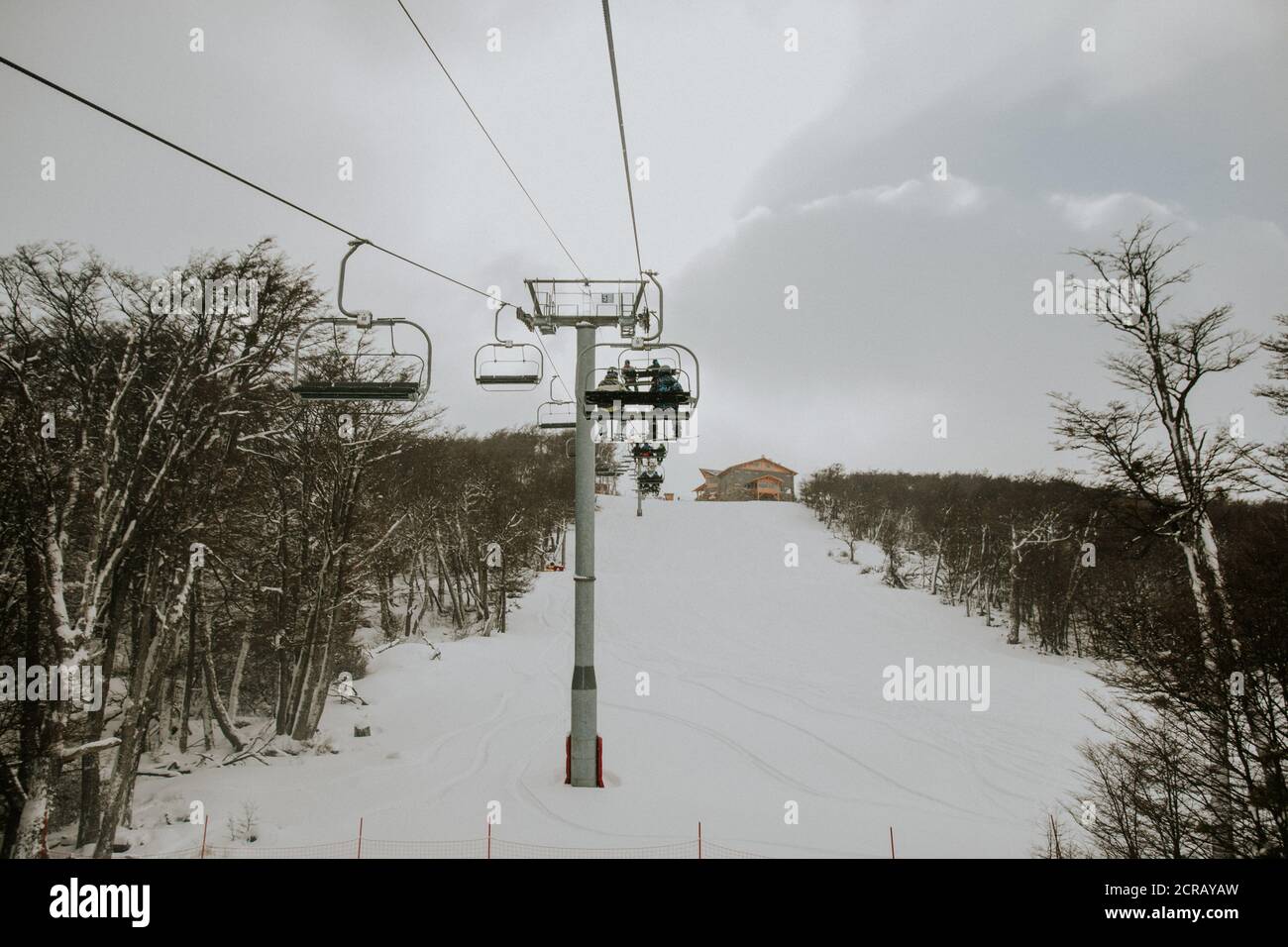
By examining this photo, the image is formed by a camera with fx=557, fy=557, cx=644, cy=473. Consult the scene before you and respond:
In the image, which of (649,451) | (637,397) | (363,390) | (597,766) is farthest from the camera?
(649,451)

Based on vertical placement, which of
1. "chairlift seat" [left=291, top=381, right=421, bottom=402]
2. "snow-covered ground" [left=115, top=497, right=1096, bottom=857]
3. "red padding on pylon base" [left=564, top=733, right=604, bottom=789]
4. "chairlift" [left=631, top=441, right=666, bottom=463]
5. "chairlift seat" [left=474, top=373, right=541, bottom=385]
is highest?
"chairlift seat" [left=474, top=373, right=541, bottom=385]

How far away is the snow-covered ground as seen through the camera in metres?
10.2

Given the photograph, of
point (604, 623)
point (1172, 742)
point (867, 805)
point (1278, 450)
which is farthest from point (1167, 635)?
point (604, 623)

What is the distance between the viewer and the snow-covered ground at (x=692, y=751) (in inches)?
403

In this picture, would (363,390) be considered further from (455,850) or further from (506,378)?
(455,850)

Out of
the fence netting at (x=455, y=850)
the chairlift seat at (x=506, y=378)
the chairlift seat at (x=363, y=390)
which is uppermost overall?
the chairlift seat at (x=506, y=378)

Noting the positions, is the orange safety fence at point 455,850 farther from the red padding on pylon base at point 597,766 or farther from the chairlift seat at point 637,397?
the chairlift seat at point 637,397

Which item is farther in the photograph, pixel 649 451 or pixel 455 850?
pixel 649 451

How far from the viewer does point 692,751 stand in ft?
47.9

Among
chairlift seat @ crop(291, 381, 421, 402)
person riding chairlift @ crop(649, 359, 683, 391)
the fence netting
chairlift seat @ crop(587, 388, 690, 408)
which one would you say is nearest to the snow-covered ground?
the fence netting

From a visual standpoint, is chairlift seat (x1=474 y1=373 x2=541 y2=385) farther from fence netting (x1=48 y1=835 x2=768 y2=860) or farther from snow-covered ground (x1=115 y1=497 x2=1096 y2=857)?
snow-covered ground (x1=115 y1=497 x2=1096 y2=857)

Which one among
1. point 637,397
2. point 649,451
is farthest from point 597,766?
point 637,397

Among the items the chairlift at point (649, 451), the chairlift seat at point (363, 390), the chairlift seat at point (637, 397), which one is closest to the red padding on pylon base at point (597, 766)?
the chairlift at point (649, 451)

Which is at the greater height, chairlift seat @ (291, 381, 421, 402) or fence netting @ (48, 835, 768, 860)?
chairlift seat @ (291, 381, 421, 402)
